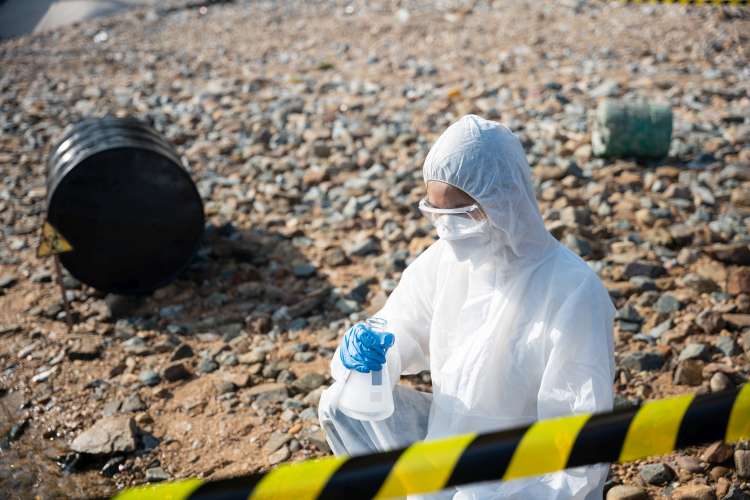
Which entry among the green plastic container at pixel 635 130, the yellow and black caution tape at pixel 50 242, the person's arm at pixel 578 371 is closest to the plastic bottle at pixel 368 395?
the person's arm at pixel 578 371

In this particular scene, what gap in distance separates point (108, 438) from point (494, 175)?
258cm

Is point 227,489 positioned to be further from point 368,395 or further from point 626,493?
point 626,493

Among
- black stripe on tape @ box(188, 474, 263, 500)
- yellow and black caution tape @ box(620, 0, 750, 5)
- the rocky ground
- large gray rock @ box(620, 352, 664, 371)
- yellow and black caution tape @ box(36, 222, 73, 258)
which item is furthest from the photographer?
yellow and black caution tape @ box(620, 0, 750, 5)

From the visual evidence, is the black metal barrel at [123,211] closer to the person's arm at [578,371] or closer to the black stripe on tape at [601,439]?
the person's arm at [578,371]

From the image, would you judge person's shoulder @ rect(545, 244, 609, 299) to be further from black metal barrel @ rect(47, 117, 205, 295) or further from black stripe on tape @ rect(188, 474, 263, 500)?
black metal barrel @ rect(47, 117, 205, 295)

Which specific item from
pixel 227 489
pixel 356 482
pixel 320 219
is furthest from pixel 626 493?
pixel 320 219

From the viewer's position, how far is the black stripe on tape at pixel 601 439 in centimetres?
182

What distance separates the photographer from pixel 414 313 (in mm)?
2965

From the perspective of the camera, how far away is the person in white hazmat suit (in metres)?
2.44

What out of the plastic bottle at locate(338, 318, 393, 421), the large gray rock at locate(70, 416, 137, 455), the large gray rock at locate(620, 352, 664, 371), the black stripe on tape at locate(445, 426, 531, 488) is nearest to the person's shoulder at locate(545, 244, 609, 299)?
the plastic bottle at locate(338, 318, 393, 421)

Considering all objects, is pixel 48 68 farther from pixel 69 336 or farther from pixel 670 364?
pixel 670 364

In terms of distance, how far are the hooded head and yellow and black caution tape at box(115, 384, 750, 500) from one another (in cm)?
79

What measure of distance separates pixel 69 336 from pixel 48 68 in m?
7.00

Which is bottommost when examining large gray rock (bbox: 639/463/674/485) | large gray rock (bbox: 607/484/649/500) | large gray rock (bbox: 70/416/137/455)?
large gray rock (bbox: 639/463/674/485)
